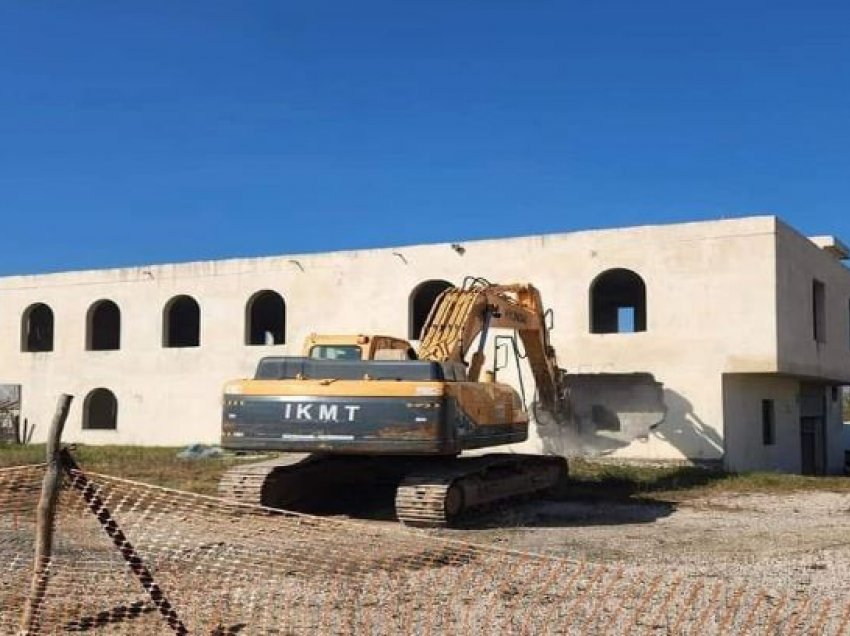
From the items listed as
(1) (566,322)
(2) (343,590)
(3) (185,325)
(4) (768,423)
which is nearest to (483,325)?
(1) (566,322)

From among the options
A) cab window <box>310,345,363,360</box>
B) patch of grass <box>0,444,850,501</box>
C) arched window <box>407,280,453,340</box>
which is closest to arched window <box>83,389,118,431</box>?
Answer: patch of grass <box>0,444,850,501</box>

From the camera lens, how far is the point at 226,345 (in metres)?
28.1

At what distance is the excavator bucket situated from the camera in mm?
23047

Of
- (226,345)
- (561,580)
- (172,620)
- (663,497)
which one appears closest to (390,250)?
(226,345)

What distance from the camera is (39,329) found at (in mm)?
34312

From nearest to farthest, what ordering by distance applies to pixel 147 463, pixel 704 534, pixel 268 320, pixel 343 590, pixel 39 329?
1. pixel 343 590
2. pixel 704 534
3. pixel 147 463
4. pixel 39 329
5. pixel 268 320

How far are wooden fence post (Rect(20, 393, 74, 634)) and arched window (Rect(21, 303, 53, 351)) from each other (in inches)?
1074

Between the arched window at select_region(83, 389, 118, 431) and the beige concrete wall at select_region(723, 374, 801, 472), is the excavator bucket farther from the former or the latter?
the arched window at select_region(83, 389, 118, 431)

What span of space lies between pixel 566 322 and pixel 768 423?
5.81 meters

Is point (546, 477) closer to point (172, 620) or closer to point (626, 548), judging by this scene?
point (626, 548)

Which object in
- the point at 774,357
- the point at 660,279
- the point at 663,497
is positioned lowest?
the point at 663,497

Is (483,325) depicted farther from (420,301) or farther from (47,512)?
(47,512)

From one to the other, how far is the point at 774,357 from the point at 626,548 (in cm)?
1150

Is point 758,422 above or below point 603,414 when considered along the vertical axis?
below
